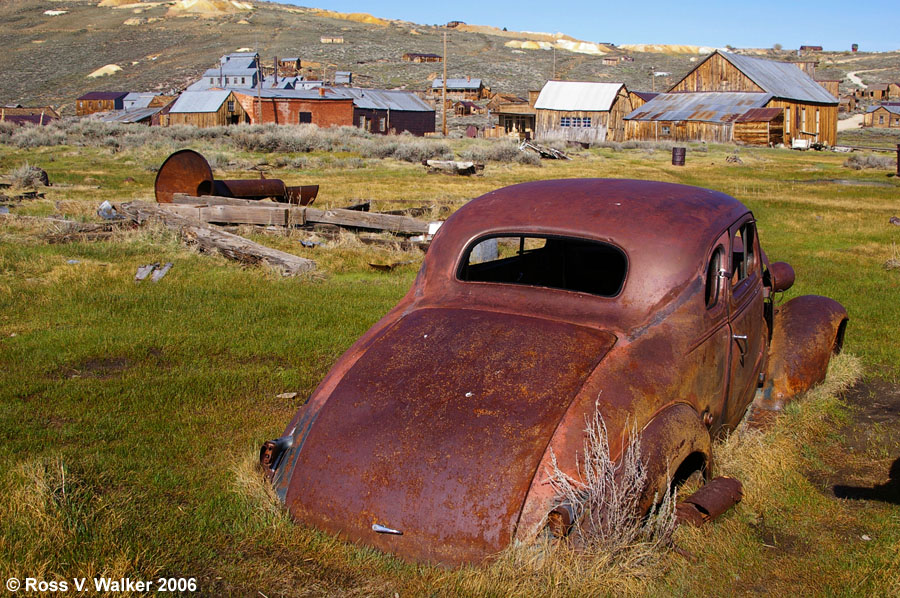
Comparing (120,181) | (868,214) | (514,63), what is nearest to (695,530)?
(868,214)

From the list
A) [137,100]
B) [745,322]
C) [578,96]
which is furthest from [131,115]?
[745,322]

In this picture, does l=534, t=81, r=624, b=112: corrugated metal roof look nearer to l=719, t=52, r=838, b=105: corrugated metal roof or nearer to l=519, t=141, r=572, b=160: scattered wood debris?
l=719, t=52, r=838, b=105: corrugated metal roof

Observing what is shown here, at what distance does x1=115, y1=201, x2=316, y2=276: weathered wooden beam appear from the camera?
33.0 feet

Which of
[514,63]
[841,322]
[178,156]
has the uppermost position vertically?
[514,63]

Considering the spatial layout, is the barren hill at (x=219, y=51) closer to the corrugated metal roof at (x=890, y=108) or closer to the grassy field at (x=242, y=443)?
the corrugated metal roof at (x=890, y=108)

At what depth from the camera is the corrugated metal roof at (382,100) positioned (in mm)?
56906

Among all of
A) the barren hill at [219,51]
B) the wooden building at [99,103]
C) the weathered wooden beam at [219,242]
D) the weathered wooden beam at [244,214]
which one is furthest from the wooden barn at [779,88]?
the wooden building at [99,103]

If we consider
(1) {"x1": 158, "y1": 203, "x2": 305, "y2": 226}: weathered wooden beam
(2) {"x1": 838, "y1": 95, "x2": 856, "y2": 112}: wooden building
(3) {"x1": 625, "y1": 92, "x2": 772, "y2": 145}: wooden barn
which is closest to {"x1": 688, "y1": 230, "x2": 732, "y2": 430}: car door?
(1) {"x1": 158, "y1": 203, "x2": 305, "y2": 226}: weathered wooden beam

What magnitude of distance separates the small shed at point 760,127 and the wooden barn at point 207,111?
33.9m

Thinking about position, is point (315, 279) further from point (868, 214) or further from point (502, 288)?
point (868, 214)

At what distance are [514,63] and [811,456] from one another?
10858 centimetres

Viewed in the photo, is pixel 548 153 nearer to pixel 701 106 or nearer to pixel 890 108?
pixel 701 106

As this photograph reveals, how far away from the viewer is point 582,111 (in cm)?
5806

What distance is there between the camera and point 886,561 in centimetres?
346
